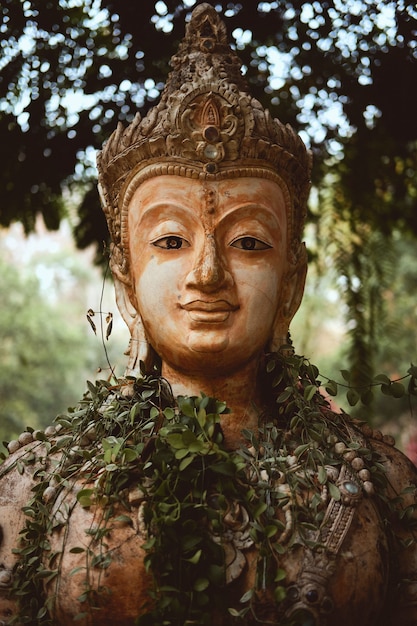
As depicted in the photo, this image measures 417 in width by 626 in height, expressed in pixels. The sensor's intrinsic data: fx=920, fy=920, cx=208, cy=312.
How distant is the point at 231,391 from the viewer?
3689mm

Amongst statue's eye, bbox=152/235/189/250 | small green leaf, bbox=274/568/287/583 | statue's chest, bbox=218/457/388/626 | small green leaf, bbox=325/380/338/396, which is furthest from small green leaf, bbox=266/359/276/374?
small green leaf, bbox=274/568/287/583

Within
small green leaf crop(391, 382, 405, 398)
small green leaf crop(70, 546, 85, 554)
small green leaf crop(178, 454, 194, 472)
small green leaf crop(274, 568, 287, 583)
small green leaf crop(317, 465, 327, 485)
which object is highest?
small green leaf crop(391, 382, 405, 398)

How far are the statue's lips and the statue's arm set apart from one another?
903 millimetres

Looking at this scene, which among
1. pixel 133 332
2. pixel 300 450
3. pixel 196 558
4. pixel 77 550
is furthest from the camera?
pixel 133 332

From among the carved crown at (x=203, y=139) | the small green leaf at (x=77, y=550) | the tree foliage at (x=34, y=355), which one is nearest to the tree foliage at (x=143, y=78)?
the carved crown at (x=203, y=139)

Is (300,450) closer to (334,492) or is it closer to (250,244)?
(334,492)

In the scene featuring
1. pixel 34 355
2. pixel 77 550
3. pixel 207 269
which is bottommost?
pixel 77 550

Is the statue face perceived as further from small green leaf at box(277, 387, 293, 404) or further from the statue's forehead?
small green leaf at box(277, 387, 293, 404)

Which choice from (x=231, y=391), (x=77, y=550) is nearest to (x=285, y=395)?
(x=231, y=391)

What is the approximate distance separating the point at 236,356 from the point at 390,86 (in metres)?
2.13

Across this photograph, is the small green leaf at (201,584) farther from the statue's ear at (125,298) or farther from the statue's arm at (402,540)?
the statue's ear at (125,298)

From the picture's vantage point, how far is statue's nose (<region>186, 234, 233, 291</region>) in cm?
346

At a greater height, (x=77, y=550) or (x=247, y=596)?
(x=77, y=550)

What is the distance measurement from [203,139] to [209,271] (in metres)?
0.55
